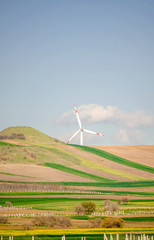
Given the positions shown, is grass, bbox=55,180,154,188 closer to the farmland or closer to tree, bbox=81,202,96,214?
the farmland

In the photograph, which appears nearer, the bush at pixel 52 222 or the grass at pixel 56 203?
the bush at pixel 52 222

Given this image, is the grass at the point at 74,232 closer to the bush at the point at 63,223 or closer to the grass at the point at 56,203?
the bush at the point at 63,223

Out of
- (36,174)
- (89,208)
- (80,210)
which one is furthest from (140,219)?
(36,174)

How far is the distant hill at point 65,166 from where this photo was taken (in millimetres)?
145375

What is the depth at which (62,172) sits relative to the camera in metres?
154

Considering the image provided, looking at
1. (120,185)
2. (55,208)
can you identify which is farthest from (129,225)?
(120,185)

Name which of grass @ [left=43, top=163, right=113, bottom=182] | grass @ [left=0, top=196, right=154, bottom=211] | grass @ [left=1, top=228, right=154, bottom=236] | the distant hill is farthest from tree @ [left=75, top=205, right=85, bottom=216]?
grass @ [left=43, top=163, right=113, bottom=182]

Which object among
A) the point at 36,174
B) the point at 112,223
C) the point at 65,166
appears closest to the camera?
the point at 112,223

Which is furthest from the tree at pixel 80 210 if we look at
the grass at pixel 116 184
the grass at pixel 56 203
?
the grass at pixel 116 184

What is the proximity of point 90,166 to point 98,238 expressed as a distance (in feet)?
416

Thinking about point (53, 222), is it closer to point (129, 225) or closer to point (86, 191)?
point (129, 225)

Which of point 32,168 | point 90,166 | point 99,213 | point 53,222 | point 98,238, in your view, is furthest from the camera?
point 90,166

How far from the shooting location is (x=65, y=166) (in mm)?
166625

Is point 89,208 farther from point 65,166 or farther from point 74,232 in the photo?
point 65,166
